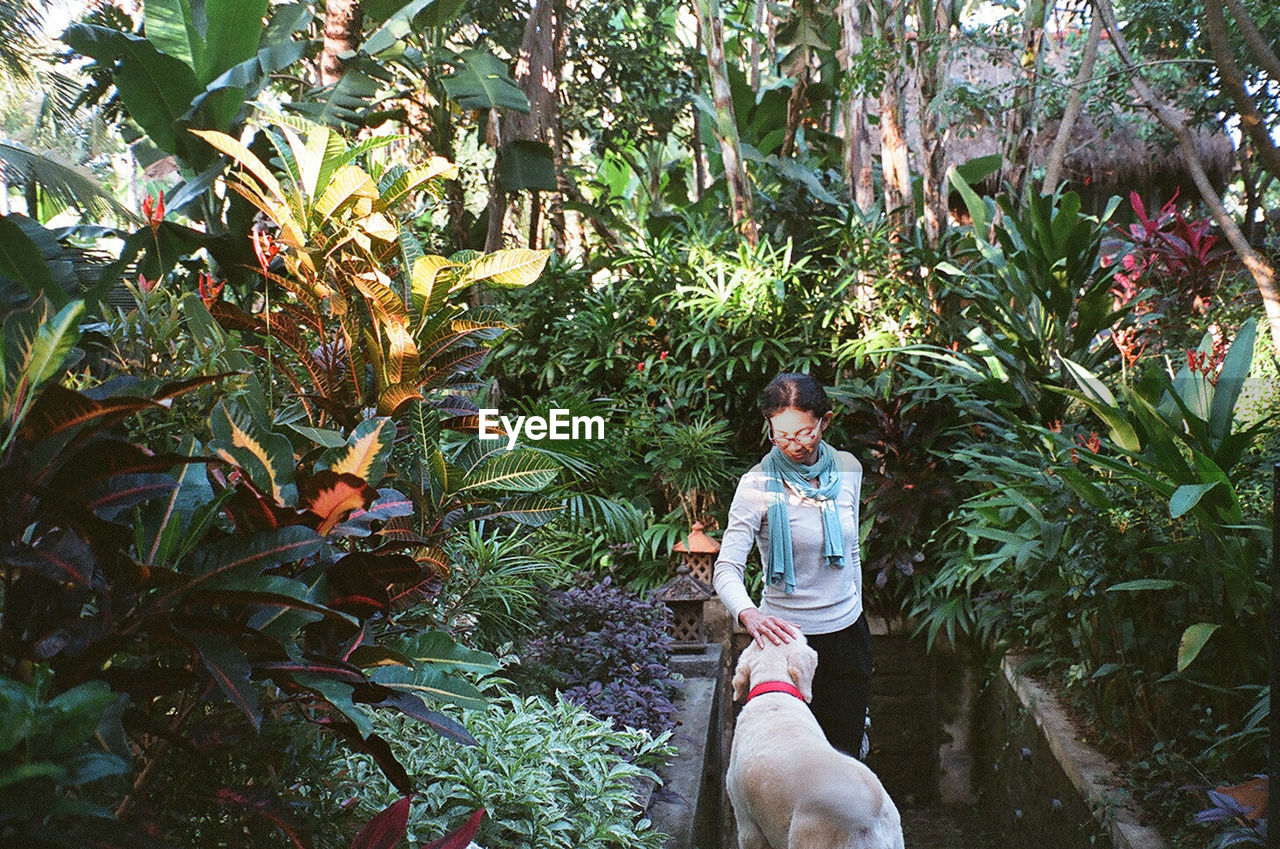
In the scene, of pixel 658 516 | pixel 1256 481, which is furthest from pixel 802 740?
pixel 658 516

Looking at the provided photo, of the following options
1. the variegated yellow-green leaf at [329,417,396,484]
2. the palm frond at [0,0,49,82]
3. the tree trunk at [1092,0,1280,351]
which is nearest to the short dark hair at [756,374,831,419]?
the variegated yellow-green leaf at [329,417,396,484]

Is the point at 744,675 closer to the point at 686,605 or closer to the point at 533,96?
the point at 686,605

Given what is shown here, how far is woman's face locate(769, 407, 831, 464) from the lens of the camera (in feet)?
9.91

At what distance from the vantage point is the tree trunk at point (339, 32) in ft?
17.6

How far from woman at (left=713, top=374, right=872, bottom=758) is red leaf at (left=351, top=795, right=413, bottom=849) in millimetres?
1461

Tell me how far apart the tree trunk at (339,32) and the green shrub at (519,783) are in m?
3.78

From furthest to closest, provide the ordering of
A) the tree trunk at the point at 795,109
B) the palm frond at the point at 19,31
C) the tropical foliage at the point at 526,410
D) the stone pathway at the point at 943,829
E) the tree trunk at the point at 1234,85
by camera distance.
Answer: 1. the tree trunk at the point at 795,109
2. the palm frond at the point at 19,31
3. the stone pathway at the point at 943,829
4. the tree trunk at the point at 1234,85
5. the tropical foliage at the point at 526,410

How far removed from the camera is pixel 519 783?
8.30ft

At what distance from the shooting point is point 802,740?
81.9 inches

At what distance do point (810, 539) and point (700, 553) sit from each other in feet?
8.96

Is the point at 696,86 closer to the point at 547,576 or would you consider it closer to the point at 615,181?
the point at 615,181

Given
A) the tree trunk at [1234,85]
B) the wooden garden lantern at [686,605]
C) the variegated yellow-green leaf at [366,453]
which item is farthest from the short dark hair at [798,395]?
the tree trunk at [1234,85]

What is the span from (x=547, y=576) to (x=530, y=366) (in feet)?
9.28

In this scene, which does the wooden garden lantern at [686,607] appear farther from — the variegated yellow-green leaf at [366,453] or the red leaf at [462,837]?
the red leaf at [462,837]
